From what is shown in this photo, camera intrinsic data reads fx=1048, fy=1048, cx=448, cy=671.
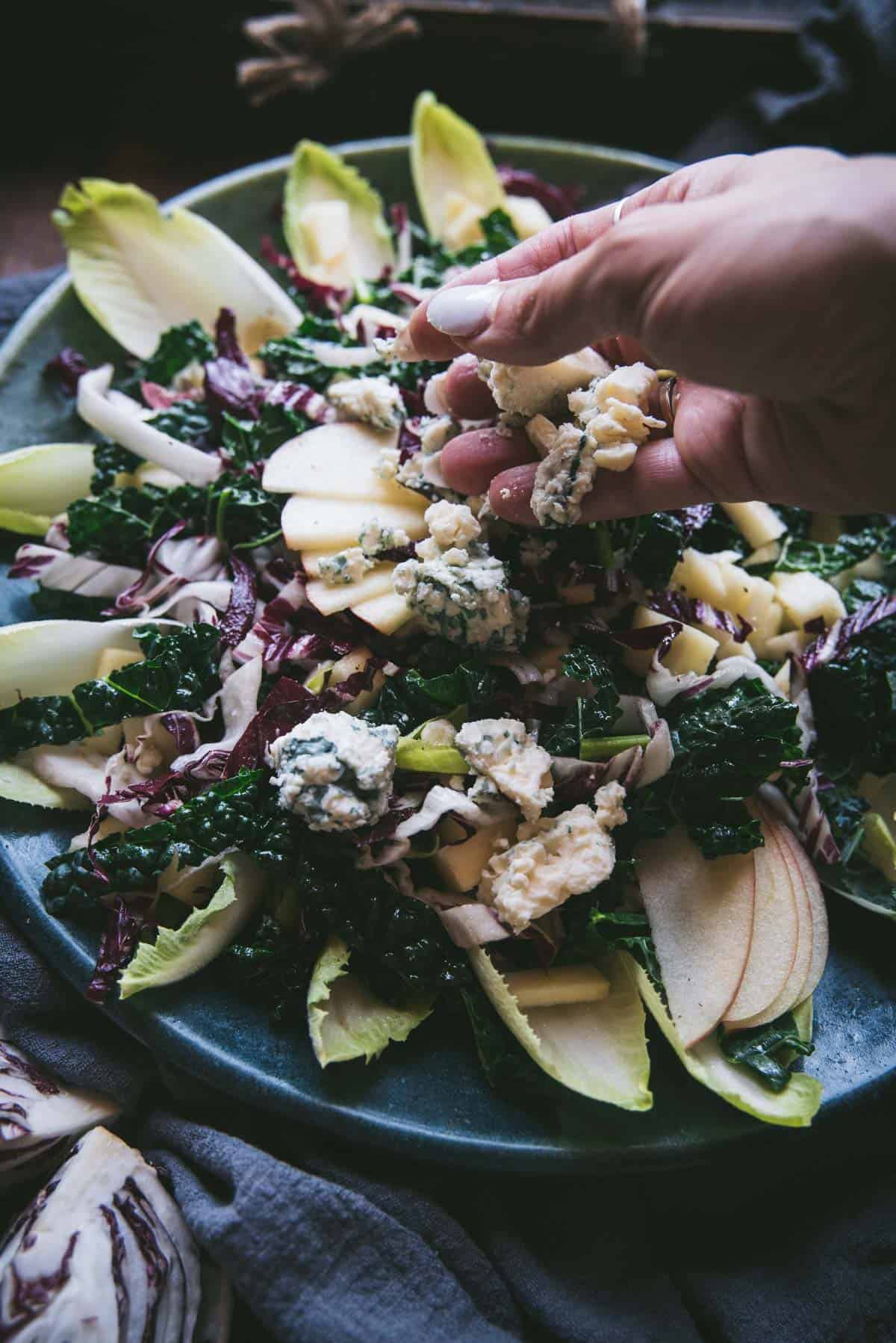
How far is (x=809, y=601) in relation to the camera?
3.21 m

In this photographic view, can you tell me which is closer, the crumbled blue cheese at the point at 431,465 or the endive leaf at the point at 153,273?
the crumbled blue cheese at the point at 431,465

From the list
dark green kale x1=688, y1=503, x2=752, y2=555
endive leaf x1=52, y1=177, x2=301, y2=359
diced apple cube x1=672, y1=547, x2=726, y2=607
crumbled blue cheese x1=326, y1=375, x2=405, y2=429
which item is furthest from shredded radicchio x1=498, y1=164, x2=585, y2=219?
diced apple cube x1=672, y1=547, x2=726, y2=607

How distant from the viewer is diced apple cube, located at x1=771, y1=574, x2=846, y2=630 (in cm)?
321

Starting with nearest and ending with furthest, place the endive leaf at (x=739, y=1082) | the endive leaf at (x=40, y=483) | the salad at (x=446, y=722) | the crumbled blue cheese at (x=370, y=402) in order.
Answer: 1. the endive leaf at (x=739, y=1082)
2. the salad at (x=446, y=722)
3. the crumbled blue cheese at (x=370, y=402)
4. the endive leaf at (x=40, y=483)

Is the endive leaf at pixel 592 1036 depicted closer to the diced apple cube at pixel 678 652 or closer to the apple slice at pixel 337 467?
the diced apple cube at pixel 678 652

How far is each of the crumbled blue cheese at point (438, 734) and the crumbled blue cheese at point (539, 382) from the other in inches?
33.2

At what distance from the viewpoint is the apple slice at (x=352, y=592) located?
2.92 metres

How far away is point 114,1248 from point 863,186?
9.14 ft

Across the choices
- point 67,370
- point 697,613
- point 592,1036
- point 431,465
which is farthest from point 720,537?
point 67,370

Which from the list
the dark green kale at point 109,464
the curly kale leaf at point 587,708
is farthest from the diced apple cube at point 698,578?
the dark green kale at point 109,464

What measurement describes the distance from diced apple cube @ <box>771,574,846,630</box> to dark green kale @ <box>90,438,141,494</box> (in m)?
2.12

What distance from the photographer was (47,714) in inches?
117

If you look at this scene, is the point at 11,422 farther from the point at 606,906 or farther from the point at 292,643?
the point at 606,906

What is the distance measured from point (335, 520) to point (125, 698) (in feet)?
2.56
